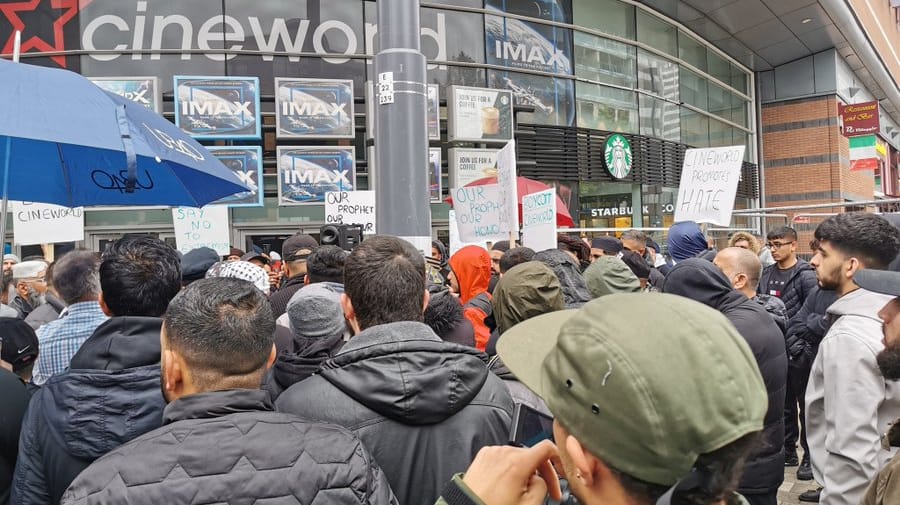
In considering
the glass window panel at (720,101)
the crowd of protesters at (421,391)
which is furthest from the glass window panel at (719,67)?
the crowd of protesters at (421,391)

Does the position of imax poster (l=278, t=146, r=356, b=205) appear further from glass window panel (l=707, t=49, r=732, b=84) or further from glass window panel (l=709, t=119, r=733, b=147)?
glass window panel (l=707, t=49, r=732, b=84)

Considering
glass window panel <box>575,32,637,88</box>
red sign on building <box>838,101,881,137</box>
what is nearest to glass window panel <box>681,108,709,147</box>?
glass window panel <box>575,32,637,88</box>

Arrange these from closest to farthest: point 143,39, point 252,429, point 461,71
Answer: point 252,429 < point 143,39 < point 461,71

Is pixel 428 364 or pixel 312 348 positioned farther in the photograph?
pixel 312 348

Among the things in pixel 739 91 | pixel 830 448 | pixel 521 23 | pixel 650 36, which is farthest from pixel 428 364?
pixel 739 91

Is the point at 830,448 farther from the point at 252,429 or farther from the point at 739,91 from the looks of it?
the point at 739,91

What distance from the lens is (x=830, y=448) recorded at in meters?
2.60

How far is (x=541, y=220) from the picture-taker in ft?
23.2

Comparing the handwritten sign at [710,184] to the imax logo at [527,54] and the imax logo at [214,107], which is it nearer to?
the imax logo at [527,54]

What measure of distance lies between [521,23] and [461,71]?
2.09m

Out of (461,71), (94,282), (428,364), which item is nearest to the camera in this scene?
(428,364)

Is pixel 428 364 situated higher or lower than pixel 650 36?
lower

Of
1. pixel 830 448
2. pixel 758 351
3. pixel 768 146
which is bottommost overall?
pixel 830 448

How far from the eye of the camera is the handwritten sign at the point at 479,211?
7555mm
